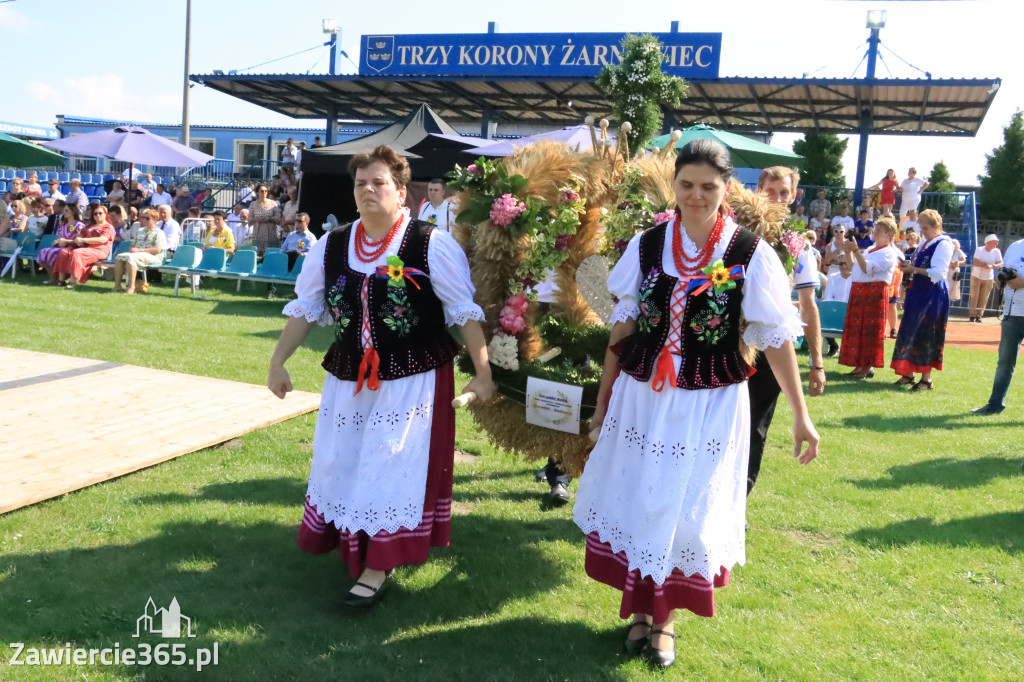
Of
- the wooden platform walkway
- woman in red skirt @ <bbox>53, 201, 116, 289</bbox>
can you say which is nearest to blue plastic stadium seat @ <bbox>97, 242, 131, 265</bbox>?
woman in red skirt @ <bbox>53, 201, 116, 289</bbox>

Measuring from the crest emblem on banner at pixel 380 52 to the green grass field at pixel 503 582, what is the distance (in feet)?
63.1

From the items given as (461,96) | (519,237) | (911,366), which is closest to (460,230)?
(519,237)

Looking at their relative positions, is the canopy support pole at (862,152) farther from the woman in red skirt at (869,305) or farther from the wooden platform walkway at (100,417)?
the wooden platform walkway at (100,417)

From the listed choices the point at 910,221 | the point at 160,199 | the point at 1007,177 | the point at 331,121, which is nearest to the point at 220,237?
the point at 160,199

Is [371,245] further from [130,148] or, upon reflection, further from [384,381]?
[130,148]

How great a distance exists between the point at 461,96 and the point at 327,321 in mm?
21526

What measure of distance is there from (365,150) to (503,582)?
8.67 metres

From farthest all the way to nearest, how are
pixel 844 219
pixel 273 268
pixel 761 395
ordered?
pixel 844 219, pixel 273 268, pixel 761 395

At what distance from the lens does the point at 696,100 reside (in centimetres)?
2247

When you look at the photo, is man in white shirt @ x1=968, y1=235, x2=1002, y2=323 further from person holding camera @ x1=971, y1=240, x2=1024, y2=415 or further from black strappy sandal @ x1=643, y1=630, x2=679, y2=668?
black strappy sandal @ x1=643, y1=630, x2=679, y2=668

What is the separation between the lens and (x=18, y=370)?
284 inches

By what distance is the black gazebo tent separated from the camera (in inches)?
557

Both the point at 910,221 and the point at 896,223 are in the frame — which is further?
the point at 896,223

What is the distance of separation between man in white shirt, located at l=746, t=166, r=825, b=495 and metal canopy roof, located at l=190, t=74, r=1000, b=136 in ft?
55.1
